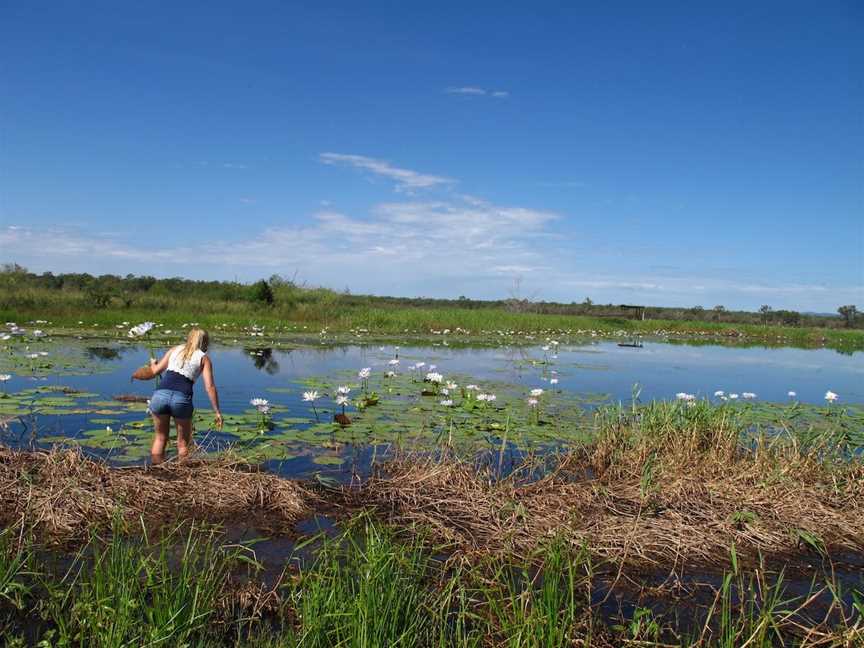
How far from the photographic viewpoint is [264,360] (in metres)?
15.0

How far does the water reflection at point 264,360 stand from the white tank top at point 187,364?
6.61 m

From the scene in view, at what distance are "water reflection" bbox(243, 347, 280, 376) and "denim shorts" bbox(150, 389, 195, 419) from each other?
6.75m

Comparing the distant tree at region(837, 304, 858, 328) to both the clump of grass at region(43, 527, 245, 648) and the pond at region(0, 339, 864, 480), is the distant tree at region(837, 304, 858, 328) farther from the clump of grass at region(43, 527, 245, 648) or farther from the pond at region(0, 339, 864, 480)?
the clump of grass at region(43, 527, 245, 648)

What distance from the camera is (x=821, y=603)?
12.7 ft

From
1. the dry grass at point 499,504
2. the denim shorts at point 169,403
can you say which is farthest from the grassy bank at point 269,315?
the dry grass at point 499,504

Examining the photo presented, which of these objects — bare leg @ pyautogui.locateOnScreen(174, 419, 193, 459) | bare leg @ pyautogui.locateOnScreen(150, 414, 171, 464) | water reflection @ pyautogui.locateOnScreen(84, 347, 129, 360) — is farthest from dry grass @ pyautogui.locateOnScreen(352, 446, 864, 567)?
water reflection @ pyautogui.locateOnScreen(84, 347, 129, 360)

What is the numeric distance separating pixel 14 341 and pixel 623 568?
630 inches

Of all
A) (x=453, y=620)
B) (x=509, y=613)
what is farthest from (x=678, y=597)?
(x=453, y=620)

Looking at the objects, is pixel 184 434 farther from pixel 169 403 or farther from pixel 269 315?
pixel 269 315

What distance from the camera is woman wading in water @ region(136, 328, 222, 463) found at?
19.2 ft

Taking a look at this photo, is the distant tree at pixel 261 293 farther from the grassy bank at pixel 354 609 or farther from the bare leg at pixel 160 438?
the grassy bank at pixel 354 609

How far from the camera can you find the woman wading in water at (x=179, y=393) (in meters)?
5.87

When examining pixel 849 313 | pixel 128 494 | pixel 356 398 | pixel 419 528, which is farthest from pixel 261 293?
pixel 849 313

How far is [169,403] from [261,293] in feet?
73.0
